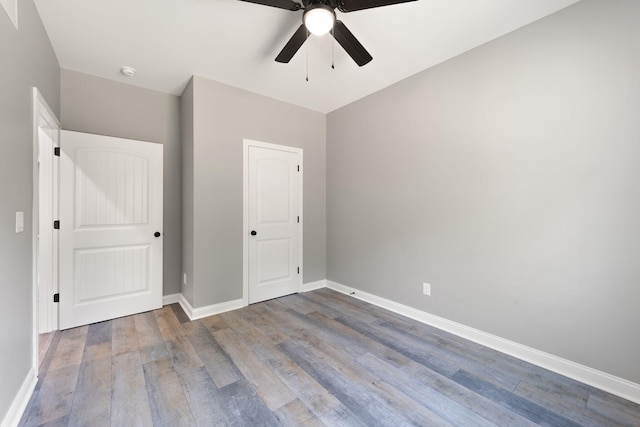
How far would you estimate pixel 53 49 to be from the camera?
2457mm

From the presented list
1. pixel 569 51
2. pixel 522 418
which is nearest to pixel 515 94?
pixel 569 51

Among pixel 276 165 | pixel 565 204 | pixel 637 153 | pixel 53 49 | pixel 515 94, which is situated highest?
pixel 53 49

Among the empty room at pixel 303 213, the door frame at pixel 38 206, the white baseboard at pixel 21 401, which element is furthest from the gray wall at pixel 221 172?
the white baseboard at pixel 21 401

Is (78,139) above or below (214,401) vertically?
above

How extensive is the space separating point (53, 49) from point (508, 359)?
189 inches

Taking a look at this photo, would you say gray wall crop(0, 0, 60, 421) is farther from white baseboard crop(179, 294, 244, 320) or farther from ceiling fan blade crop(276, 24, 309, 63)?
ceiling fan blade crop(276, 24, 309, 63)

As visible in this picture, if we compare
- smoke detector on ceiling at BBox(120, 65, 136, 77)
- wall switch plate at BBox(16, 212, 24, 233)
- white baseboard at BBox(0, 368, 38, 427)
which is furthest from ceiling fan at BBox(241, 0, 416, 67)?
white baseboard at BBox(0, 368, 38, 427)

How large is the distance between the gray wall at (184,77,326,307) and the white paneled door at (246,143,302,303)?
0.16m

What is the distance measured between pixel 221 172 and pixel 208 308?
1.56 m

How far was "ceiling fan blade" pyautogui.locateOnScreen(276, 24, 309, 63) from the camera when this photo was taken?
1.87 metres

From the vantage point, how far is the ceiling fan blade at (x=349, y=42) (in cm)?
183

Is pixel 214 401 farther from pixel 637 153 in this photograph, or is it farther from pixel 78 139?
pixel 637 153

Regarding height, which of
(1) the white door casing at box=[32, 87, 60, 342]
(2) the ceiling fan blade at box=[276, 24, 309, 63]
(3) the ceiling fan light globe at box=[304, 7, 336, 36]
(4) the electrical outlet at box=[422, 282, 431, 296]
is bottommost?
(4) the electrical outlet at box=[422, 282, 431, 296]

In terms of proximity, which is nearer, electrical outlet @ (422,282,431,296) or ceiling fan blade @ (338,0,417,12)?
ceiling fan blade @ (338,0,417,12)
